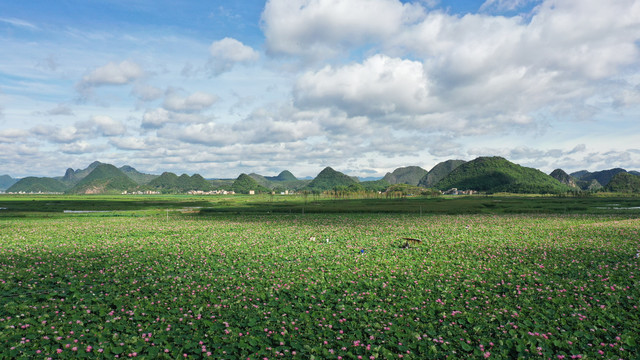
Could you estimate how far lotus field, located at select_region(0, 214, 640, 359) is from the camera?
7.93 m

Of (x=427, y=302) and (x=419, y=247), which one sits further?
(x=419, y=247)

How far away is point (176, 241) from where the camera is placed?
25.4m

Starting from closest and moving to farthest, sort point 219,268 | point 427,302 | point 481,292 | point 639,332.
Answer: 1. point 639,332
2. point 427,302
3. point 481,292
4. point 219,268

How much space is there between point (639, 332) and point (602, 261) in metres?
9.76

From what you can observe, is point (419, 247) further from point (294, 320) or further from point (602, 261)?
point (294, 320)

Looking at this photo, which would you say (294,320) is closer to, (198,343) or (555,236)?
(198,343)

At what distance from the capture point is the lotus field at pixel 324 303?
7.93 m

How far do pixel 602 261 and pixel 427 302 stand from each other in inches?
476

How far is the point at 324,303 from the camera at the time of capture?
436 inches

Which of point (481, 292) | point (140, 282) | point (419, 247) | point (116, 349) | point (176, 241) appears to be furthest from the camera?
point (176, 241)

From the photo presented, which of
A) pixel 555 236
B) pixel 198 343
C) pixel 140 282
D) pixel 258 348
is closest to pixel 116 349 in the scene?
pixel 198 343

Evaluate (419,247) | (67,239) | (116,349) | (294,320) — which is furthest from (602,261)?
(67,239)

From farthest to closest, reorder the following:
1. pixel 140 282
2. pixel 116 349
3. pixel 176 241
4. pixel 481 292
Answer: pixel 176 241 → pixel 140 282 → pixel 481 292 → pixel 116 349

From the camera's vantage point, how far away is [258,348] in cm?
806
